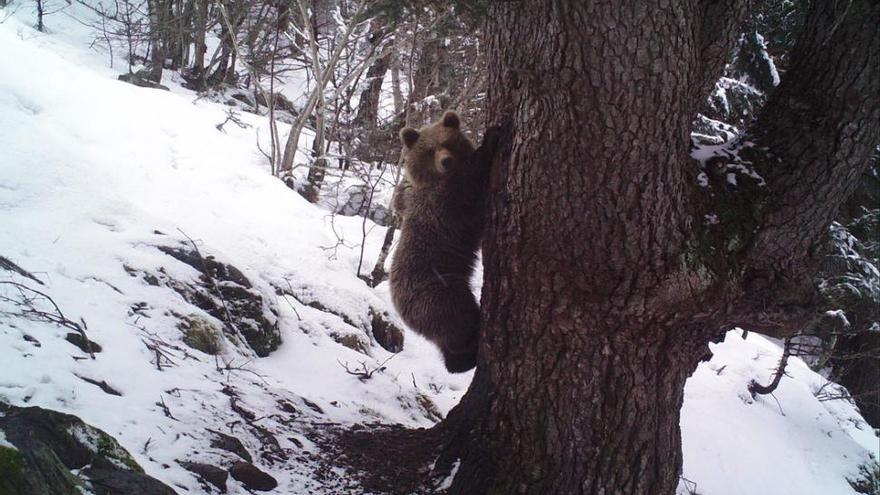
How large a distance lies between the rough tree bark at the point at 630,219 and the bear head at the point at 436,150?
4.26 ft

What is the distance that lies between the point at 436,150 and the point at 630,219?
7.25 ft

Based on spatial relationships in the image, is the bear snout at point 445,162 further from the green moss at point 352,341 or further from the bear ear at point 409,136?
the green moss at point 352,341

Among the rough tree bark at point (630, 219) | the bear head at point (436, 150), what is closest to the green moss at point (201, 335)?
the bear head at point (436, 150)

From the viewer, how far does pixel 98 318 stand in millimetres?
3617

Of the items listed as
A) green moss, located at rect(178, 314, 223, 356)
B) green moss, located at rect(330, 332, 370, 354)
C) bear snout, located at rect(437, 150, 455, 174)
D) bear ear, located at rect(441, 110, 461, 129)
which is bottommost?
green moss, located at rect(330, 332, 370, 354)

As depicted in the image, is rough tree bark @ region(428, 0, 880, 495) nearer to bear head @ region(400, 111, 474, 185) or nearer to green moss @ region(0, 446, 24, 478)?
bear head @ region(400, 111, 474, 185)

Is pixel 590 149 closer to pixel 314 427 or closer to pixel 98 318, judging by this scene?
pixel 314 427

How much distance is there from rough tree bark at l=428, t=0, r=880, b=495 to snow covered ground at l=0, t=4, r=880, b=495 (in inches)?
50.4

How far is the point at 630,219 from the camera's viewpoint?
2439 mm

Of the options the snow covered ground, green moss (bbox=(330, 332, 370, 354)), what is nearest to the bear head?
the snow covered ground

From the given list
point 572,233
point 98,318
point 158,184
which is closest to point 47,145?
point 158,184

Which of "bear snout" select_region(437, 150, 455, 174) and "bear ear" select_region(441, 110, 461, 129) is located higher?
"bear ear" select_region(441, 110, 461, 129)

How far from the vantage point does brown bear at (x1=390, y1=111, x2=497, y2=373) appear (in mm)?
3832

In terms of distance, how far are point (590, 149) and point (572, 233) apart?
0.34 meters
